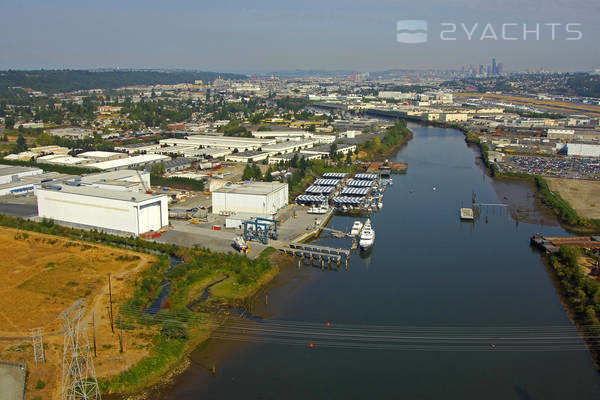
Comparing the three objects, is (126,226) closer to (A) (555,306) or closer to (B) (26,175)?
(B) (26,175)

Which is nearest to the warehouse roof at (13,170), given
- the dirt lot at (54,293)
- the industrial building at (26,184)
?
the industrial building at (26,184)

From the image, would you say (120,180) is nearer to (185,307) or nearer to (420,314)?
(185,307)

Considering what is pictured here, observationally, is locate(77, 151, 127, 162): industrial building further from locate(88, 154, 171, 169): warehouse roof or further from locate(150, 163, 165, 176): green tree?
locate(150, 163, 165, 176): green tree

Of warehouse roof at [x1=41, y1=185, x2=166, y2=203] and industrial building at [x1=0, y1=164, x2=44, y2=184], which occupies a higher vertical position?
industrial building at [x1=0, y1=164, x2=44, y2=184]

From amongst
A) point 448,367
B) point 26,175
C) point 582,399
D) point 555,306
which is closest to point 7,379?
point 448,367

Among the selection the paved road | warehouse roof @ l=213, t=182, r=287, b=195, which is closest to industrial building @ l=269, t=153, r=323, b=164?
warehouse roof @ l=213, t=182, r=287, b=195

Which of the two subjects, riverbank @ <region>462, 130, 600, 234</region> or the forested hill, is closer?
riverbank @ <region>462, 130, 600, 234</region>

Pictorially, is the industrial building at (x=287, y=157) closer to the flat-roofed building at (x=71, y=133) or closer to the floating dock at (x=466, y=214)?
the floating dock at (x=466, y=214)
